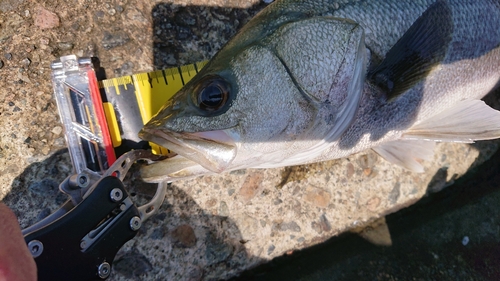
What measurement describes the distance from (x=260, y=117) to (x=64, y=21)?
1.06 meters

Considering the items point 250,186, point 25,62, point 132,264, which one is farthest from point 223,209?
point 25,62

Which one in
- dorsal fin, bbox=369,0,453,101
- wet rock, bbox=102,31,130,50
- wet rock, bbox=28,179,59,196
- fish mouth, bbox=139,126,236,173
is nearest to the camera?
fish mouth, bbox=139,126,236,173

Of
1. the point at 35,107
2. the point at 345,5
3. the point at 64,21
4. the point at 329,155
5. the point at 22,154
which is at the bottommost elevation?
the point at 329,155

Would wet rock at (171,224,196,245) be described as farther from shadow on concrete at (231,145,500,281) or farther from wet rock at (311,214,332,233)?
wet rock at (311,214,332,233)

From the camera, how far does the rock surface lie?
5.05ft

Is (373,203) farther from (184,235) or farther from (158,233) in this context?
(158,233)

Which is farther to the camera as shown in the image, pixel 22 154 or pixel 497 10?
pixel 497 10

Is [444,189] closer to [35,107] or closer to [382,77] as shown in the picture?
[382,77]

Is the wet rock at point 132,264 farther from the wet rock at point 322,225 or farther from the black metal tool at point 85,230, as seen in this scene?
the wet rock at point 322,225

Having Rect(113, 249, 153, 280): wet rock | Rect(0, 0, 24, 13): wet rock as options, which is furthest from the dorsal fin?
Rect(0, 0, 24, 13): wet rock

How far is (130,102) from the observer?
1.61 meters

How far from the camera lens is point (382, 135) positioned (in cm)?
158

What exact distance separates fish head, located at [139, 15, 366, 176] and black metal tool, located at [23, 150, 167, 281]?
0.29 metres

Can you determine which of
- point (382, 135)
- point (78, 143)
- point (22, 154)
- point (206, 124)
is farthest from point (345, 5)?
point (22, 154)
